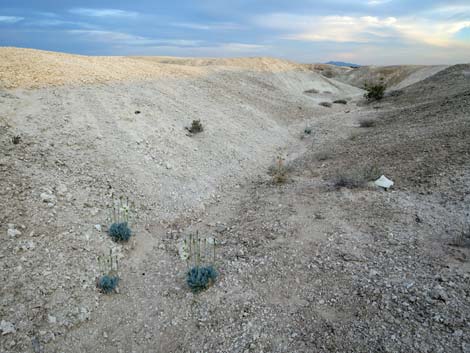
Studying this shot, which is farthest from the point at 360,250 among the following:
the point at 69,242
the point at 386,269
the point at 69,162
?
the point at 69,162

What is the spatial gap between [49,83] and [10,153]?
5.48 meters

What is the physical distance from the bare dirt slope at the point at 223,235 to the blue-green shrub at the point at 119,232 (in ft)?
0.49

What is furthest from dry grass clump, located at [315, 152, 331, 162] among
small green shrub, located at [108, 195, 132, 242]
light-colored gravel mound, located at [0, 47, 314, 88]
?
light-colored gravel mound, located at [0, 47, 314, 88]

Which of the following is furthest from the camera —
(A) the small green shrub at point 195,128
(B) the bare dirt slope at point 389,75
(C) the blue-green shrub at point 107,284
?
(B) the bare dirt slope at point 389,75

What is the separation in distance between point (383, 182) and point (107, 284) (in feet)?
22.5

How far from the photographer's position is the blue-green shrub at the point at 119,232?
636 cm

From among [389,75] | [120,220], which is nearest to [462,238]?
[120,220]

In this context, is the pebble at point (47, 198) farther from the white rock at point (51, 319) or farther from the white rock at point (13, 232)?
the white rock at point (51, 319)

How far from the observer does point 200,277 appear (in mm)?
5414

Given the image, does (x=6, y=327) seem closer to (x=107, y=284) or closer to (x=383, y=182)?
(x=107, y=284)

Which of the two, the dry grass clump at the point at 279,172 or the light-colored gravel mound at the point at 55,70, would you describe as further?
the light-colored gravel mound at the point at 55,70

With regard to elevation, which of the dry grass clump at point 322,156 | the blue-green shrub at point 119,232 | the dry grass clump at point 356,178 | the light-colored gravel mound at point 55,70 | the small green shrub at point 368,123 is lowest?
the blue-green shrub at point 119,232

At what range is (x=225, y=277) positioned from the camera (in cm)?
562

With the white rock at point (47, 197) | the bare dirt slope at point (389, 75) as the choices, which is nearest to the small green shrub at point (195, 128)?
the white rock at point (47, 197)
